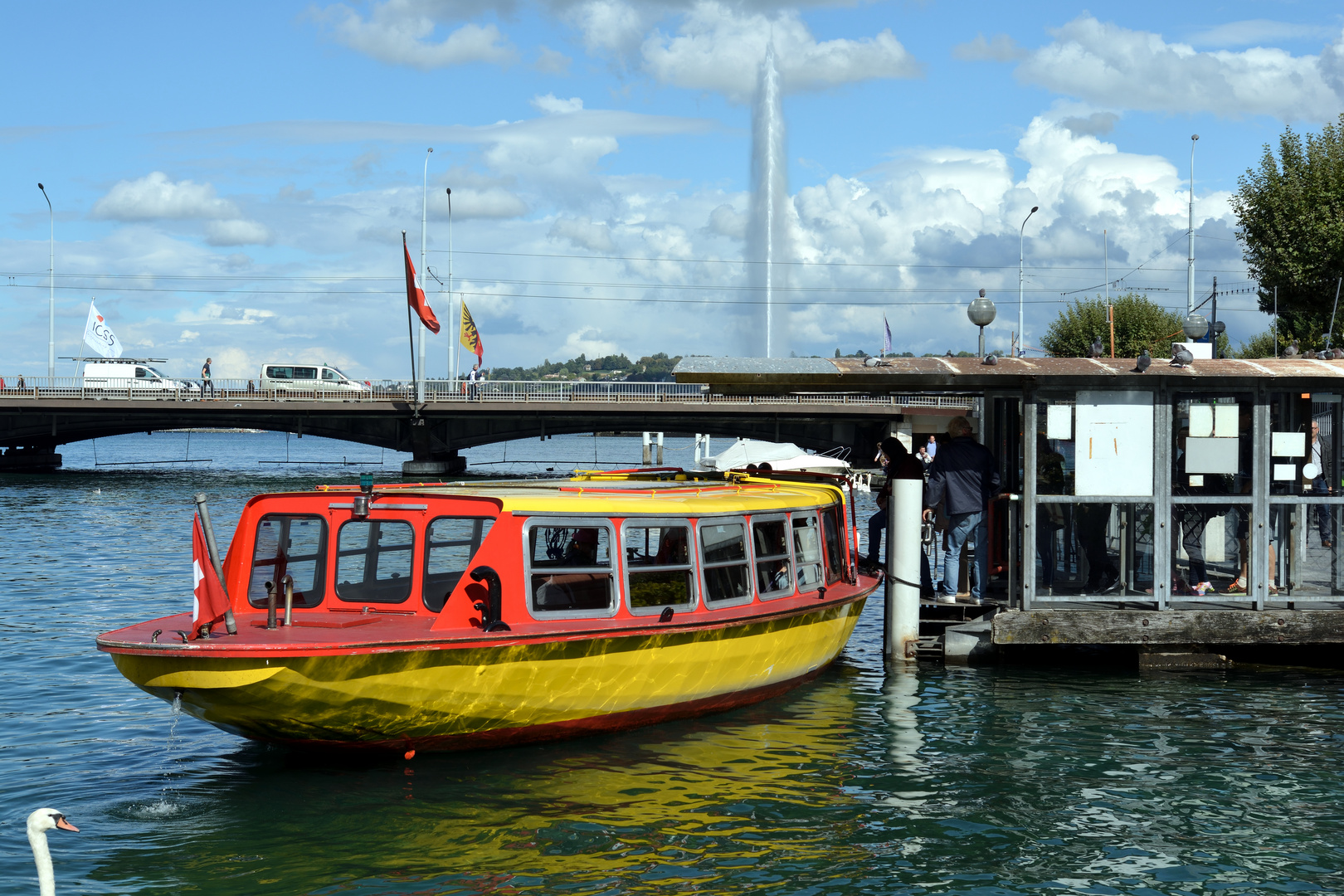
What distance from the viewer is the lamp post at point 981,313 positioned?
14641 millimetres

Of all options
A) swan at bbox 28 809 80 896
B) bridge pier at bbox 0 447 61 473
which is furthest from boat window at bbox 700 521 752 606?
bridge pier at bbox 0 447 61 473

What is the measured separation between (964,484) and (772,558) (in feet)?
9.77

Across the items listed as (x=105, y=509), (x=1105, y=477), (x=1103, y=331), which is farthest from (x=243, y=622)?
(x=1103, y=331)

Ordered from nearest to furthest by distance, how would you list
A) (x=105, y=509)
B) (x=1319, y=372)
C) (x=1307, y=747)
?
(x=1307, y=747)
(x=1319, y=372)
(x=105, y=509)

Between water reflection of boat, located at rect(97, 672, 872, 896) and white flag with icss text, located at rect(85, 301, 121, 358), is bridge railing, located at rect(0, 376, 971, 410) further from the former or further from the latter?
water reflection of boat, located at rect(97, 672, 872, 896)

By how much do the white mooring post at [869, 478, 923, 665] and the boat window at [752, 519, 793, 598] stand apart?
6.96 ft

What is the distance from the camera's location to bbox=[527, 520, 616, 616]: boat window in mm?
10805

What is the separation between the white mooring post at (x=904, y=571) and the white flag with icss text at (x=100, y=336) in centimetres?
6694

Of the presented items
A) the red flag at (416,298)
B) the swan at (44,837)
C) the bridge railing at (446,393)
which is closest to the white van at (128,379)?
the bridge railing at (446,393)

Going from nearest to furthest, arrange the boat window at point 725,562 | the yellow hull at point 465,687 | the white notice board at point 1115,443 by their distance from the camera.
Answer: the yellow hull at point 465,687, the boat window at point 725,562, the white notice board at point 1115,443

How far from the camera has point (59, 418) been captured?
5934 centimetres

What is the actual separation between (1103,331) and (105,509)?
191 ft

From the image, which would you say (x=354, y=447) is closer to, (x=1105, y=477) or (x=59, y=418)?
(x=59, y=418)

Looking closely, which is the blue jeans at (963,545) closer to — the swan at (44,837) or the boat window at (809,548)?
the boat window at (809,548)
